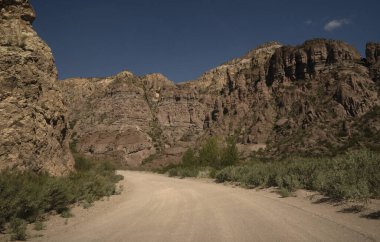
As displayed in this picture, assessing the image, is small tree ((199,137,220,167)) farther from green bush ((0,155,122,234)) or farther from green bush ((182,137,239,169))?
green bush ((0,155,122,234))

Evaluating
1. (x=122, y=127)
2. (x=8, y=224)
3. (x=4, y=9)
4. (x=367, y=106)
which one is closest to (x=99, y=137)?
(x=122, y=127)

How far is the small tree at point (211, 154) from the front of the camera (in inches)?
1834

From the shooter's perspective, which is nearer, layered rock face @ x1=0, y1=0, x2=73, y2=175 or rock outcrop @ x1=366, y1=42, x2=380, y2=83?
layered rock face @ x1=0, y1=0, x2=73, y2=175

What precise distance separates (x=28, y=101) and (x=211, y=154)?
35.6 m

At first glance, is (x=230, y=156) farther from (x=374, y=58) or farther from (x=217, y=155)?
(x=374, y=58)

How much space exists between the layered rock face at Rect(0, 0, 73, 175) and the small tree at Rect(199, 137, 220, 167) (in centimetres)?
3023

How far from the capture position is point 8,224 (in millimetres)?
9062

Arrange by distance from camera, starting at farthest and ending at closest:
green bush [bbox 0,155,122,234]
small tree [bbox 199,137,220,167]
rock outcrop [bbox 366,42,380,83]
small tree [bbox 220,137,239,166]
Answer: rock outcrop [bbox 366,42,380,83], small tree [bbox 199,137,220,167], small tree [bbox 220,137,239,166], green bush [bbox 0,155,122,234]

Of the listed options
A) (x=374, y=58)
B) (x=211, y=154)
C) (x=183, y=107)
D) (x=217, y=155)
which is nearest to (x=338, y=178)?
(x=217, y=155)

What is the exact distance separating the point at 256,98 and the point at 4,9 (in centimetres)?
10883

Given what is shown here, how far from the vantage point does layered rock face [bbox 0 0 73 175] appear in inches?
490

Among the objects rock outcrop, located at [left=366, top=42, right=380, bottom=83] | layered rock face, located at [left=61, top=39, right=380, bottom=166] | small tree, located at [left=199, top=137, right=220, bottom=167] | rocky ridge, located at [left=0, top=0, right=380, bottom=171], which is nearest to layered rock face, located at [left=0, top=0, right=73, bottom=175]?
rocky ridge, located at [left=0, top=0, right=380, bottom=171]

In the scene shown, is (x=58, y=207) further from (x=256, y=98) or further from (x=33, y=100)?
(x=256, y=98)

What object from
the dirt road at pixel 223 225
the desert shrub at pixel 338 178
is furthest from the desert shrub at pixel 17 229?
the desert shrub at pixel 338 178
